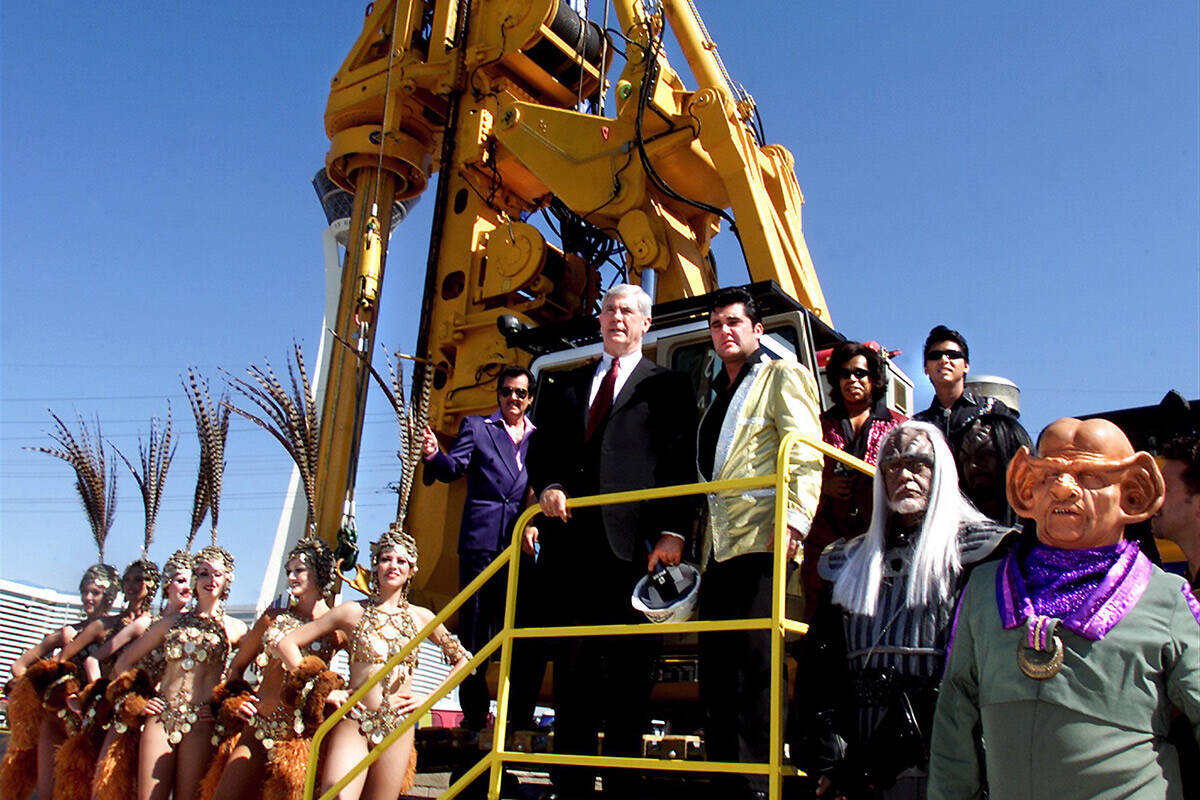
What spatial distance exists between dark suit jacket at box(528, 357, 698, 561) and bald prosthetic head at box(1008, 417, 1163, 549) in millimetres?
1638

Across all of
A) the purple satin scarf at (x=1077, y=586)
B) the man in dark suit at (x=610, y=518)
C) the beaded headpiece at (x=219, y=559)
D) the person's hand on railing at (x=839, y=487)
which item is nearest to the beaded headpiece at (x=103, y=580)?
the beaded headpiece at (x=219, y=559)

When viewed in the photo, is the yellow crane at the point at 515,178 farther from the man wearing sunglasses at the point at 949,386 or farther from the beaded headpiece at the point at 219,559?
the man wearing sunglasses at the point at 949,386

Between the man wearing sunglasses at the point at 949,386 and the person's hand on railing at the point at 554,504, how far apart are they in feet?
5.06

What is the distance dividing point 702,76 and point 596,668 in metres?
6.70

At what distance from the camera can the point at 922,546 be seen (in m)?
2.86

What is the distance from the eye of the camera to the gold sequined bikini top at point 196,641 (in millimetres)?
5336

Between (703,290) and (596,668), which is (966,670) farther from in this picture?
(703,290)

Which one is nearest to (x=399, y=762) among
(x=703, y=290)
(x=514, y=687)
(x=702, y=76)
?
(x=514, y=687)

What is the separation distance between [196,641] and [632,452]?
9.32 ft

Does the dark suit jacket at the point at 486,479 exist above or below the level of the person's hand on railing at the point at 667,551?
above

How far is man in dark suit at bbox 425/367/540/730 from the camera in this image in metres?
5.22

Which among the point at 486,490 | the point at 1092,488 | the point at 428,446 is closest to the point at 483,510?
the point at 486,490

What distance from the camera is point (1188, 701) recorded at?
2000 mm

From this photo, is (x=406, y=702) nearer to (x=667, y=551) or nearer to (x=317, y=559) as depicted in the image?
(x=317, y=559)
